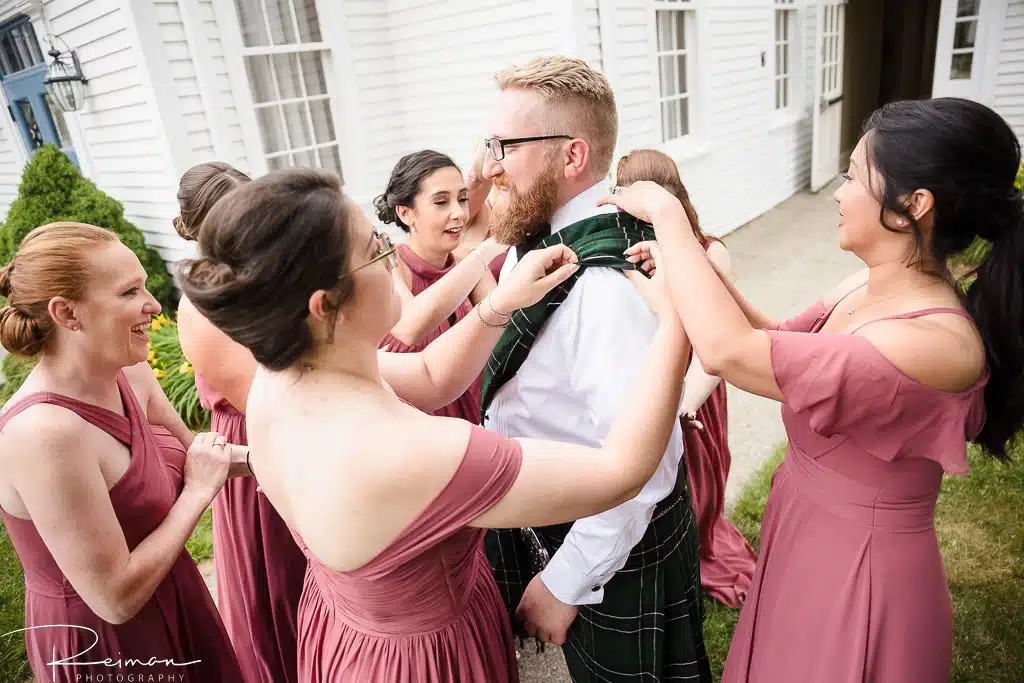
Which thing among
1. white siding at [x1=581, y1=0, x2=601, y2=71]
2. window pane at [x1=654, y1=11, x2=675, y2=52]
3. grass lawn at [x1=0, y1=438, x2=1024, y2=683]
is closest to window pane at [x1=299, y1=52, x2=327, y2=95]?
white siding at [x1=581, y1=0, x2=601, y2=71]

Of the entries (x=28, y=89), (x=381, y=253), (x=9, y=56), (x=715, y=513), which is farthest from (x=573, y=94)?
(x=9, y=56)

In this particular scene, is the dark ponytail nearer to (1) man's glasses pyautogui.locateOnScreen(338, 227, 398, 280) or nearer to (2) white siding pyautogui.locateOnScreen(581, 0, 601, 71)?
(1) man's glasses pyautogui.locateOnScreen(338, 227, 398, 280)

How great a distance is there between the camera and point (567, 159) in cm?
189

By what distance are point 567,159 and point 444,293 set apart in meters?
0.81

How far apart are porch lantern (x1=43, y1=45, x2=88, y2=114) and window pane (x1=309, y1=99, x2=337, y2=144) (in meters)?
2.20

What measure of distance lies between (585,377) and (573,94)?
842 mm

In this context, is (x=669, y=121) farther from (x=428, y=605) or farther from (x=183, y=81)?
(x=428, y=605)

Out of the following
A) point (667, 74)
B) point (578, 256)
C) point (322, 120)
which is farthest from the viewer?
point (667, 74)

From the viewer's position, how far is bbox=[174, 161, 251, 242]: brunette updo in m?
2.23

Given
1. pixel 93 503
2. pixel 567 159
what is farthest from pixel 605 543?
pixel 93 503

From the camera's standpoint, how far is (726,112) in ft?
28.5

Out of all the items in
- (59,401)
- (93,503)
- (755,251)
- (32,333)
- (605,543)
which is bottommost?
(755,251)

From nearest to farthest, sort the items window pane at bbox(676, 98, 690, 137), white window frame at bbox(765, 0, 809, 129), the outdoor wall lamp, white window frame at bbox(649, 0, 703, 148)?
the outdoor wall lamp, white window frame at bbox(649, 0, 703, 148), window pane at bbox(676, 98, 690, 137), white window frame at bbox(765, 0, 809, 129)

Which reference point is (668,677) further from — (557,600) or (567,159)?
(567,159)
